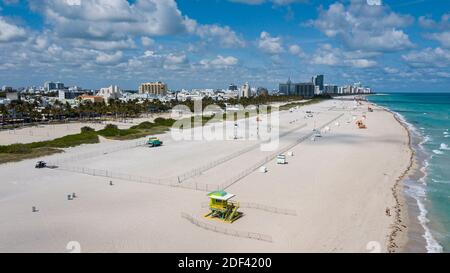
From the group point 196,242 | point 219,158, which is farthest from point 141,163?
point 196,242

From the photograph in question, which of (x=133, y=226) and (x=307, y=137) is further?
(x=307, y=137)

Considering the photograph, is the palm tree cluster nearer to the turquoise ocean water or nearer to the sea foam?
the sea foam

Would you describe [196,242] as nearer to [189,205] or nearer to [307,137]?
[189,205]

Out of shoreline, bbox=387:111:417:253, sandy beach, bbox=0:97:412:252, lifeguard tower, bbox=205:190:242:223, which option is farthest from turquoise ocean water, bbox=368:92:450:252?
lifeguard tower, bbox=205:190:242:223

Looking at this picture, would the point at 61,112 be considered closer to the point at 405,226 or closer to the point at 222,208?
the point at 222,208

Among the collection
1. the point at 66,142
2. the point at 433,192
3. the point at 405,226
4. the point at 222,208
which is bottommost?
the point at 405,226

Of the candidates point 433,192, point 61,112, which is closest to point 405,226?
point 433,192

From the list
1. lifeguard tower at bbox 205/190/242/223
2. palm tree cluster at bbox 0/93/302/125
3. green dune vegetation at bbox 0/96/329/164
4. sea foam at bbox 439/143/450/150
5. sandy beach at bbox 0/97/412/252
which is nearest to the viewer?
sandy beach at bbox 0/97/412/252

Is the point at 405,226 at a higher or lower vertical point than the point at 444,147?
lower

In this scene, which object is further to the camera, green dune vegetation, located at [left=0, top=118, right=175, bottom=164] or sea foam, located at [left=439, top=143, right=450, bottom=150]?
sea foam, located at [left=439, top=143, right=450, bottom=150]
